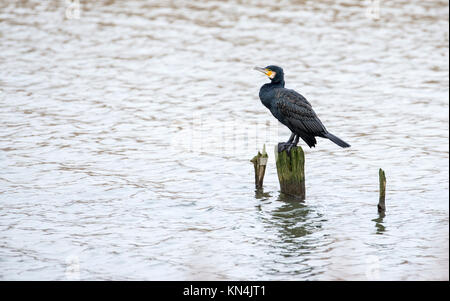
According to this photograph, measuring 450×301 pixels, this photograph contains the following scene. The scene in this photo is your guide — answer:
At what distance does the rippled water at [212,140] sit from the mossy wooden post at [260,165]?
0.75 ft

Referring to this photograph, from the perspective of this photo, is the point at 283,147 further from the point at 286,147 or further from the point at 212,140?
the point at 212,140

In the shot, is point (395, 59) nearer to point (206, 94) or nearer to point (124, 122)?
point (206, 94)

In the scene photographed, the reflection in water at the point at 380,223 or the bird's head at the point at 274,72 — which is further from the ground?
the bird's head at the point at 274,72

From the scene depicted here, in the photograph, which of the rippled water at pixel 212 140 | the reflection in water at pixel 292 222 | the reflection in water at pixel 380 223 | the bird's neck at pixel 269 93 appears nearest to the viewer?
the rippled water at pixel 212 140

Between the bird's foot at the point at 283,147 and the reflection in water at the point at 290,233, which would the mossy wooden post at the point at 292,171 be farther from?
the reflection in water at the point at 290,233

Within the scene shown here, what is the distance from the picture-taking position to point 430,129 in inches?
616

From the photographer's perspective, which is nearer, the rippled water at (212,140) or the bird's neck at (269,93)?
the rippled water at (212,140)

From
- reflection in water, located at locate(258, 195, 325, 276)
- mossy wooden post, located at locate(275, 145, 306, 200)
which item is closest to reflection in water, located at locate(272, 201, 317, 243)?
reflection in water, located at locate(258, 195, 325, 276)

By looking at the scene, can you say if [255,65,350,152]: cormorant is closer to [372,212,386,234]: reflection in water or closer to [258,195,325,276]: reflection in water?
[258,195,325,276]: reflection in water

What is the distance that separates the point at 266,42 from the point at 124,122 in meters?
7.44

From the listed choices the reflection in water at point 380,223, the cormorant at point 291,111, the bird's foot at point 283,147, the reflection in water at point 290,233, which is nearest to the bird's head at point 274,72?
the cormorant at point 291,111

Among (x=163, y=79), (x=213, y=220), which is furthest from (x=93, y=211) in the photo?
(x=163, y=79)

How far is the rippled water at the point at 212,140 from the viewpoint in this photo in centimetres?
976

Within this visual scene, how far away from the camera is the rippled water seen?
9.76m
